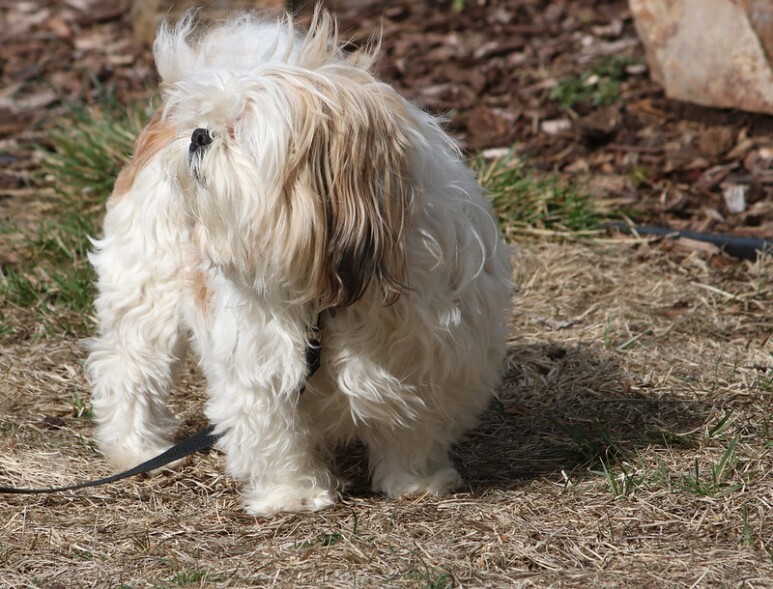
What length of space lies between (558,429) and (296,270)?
1.47 meters

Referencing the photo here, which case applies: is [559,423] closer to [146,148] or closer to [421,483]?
[421,483]

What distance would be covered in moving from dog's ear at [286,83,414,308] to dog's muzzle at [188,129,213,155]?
23cm

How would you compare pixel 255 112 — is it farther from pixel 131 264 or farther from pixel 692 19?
pixel 692 19

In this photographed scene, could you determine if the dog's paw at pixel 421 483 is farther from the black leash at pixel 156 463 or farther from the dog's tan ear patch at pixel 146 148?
the dog's tan ear patch at pixel 146 148

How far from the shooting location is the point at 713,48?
5.83m

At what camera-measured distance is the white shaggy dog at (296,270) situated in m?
2.68

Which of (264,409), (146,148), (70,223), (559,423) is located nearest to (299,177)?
(264,409)

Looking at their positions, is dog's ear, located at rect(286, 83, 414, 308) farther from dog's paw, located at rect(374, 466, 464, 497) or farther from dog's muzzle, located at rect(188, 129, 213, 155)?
dog's paw, located at rect(374, 466, 464, 497)

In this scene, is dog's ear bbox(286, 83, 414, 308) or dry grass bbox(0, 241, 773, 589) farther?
dry grass bbox(0, 241, 773, 589)

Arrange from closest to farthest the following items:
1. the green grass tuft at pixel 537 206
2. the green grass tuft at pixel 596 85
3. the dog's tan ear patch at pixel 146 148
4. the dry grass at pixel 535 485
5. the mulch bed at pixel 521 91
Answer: the dry grass at pixel 535 485 → the dog's tan ear patch at pixel 146 148 → the green grass tuft at pixel 537 206 → the mulch bed at pixel 521 91 → the green grass tuft at pixel 596 85

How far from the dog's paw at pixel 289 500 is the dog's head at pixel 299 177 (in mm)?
789

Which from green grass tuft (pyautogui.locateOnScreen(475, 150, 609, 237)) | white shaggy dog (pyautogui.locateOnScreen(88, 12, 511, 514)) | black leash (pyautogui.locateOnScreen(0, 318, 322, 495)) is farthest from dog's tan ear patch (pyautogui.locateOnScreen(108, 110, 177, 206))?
green grass tuft (pyautogui.locateOnScreen(475, 150, 609, 237))

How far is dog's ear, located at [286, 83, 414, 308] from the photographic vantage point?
2668 millimetres

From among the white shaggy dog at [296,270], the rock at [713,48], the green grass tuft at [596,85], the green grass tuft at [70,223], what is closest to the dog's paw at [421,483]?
the white shaggy dog at [296,270]
